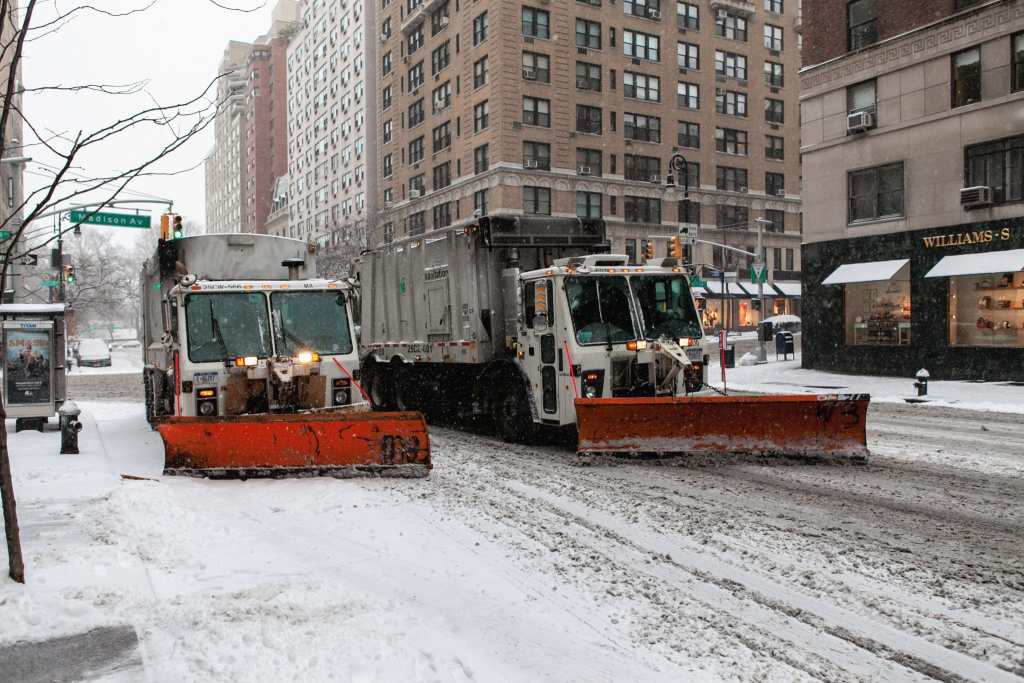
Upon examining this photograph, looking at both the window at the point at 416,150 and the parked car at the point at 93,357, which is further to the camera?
the window at the point at 416,150

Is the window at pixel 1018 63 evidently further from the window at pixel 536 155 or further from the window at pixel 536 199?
the window at pixel 536 155

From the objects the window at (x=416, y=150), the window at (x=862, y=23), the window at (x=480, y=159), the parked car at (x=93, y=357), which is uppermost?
the window at (x=416, y=150)

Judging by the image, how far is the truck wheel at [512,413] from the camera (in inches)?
490

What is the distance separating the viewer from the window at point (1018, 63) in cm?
2283

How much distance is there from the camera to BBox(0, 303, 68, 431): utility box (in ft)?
49.3

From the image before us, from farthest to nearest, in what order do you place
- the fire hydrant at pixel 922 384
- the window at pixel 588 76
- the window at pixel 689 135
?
the window at pixel 689 135, the window at pixel 588 76, the fire hydrant at pixel 922 384

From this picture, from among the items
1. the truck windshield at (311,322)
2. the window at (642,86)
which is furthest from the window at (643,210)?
the truck windshield at (311,322)

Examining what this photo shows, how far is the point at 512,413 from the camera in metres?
12.8

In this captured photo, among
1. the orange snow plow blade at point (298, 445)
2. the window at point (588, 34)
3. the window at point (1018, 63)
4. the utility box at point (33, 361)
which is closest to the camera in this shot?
the orange snow plow blade at point (298, 445)

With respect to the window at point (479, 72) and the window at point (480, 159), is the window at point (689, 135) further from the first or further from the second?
the window at point (479, 72)

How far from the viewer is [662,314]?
11.8m

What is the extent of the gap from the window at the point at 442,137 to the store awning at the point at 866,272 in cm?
3704

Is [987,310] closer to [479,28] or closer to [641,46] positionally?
[479,28]

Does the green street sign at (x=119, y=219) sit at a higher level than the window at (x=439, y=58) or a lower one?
lower
